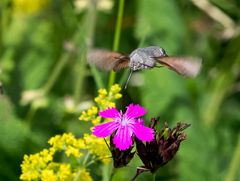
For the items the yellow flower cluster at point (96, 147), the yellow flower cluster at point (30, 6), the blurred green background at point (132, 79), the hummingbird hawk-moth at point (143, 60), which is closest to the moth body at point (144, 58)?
the hummingbird hawk-moth at point (143, 60)

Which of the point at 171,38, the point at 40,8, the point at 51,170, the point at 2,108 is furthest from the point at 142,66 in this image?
the point at 40,8

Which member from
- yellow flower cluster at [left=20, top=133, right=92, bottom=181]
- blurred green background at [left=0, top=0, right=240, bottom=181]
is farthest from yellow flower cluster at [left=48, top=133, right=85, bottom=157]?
blurred green background at [left=0, top=0, right=240, bottom=181]

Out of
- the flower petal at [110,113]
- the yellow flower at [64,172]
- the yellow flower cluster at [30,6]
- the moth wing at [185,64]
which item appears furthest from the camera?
the yellow flower cluster at [30,6]

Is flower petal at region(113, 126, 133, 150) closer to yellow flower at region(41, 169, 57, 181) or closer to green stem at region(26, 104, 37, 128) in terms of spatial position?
yellow flower at region(41, 169, 57, 181)

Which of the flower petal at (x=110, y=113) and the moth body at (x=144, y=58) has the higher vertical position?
the moth body at (x=144, y=58)

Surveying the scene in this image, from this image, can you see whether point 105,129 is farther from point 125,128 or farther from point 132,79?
point 132,79

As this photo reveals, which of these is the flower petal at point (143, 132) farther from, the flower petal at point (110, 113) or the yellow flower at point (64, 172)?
the yellow flower at point (64, 172)
